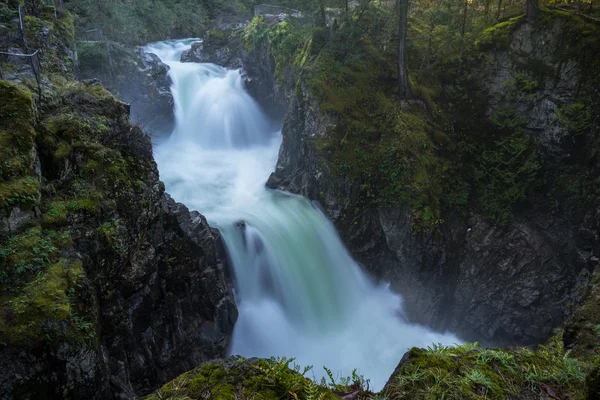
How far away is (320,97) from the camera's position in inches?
587

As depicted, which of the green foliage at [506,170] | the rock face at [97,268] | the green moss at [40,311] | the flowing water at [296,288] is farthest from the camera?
the green foliage at [506,170]

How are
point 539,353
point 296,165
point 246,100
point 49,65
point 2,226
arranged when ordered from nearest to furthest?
point 539,353
point 2,226
point 49,65
point 296,165
point 246,100

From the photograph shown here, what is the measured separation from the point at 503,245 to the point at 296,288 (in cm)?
834

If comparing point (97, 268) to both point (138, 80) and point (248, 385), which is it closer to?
point (248, 385)

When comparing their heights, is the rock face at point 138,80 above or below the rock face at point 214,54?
below

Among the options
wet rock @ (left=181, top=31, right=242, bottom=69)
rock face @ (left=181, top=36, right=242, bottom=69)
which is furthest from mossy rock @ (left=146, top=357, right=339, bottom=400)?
rock face @ (left=181, top=36, right=242, bottom=69)

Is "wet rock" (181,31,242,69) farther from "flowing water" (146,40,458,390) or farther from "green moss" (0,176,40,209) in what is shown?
"green moss" (0,176,40,209)

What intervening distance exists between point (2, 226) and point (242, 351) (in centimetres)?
742

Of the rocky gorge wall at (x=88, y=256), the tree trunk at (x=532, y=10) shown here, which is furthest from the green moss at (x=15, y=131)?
the tree trunk at (x=532, y=10)

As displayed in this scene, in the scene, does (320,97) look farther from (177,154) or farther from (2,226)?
(2,226)

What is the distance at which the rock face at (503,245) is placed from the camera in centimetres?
1247

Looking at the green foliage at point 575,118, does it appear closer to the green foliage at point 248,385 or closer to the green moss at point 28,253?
the green foliage at point 248,385

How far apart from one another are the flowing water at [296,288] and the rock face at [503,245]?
2.93ft

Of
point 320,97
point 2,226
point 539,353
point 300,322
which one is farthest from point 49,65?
point 539,353
